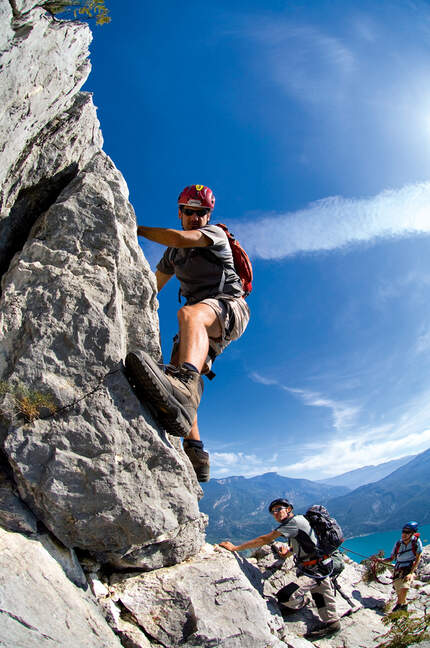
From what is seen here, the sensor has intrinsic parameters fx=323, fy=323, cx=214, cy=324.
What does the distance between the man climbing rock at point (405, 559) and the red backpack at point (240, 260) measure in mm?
8481

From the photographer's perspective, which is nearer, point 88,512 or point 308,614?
point 88,512

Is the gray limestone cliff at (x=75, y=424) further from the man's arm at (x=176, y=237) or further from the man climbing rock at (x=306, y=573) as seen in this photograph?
the man climbing rock at (x=306, y=573)

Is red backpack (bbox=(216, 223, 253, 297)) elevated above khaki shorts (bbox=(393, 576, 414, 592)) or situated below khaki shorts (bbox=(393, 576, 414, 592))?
above

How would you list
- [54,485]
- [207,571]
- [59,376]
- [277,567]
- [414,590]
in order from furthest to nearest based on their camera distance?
[414,590], [277,567], [207,571], [59,376], [54,485]

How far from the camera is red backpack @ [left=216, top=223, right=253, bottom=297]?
5.96m

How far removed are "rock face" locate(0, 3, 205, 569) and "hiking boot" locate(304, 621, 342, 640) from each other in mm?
3431

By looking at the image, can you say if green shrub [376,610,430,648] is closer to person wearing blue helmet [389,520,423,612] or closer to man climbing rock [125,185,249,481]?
man climbing rock [125,185,249,481]

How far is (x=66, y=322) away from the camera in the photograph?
159 inches

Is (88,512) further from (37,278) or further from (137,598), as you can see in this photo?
(37,278)

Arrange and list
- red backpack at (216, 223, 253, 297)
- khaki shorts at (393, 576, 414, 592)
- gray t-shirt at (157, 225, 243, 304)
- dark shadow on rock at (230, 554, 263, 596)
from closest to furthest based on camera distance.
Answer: gray t-shirt at (157, 225, 243, 304) → red backpack at (216, 223, 253, 297) → dark shadow on rock at (230, 554, 263, 596) → khaki shorts at (393, 576, 414, 592)

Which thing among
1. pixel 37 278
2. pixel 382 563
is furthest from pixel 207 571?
pixel 382 563

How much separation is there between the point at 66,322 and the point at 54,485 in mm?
1856

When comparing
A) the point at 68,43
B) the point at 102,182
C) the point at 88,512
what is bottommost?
the point at 88,512

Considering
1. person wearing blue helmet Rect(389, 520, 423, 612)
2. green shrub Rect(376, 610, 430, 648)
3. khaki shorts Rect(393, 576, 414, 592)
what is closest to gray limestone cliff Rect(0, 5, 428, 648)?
green shrub Rect(376, 610, 430, 648)
